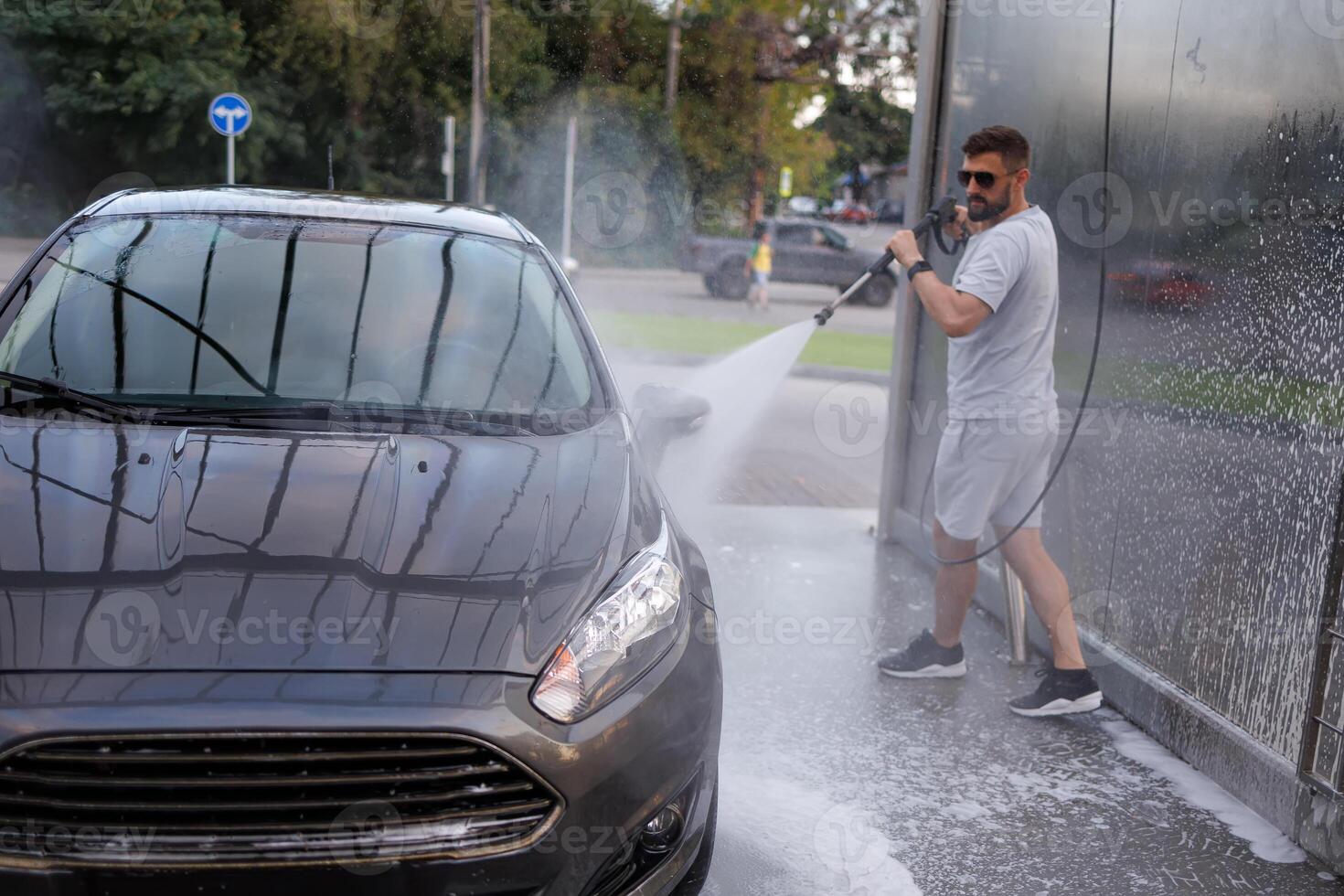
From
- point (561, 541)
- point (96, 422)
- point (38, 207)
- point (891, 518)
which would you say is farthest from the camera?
point (38, 207)

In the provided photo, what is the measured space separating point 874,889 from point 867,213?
3355 centimetres

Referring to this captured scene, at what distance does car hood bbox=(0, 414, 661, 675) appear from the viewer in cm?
220

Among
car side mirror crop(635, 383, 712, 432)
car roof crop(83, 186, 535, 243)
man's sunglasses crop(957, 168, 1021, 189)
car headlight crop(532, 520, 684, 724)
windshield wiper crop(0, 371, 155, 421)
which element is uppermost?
man's sunglasses crop(957, 168, 1021, 189)

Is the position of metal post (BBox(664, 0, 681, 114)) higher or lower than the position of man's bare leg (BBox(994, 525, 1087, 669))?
higher

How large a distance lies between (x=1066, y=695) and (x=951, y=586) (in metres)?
0.54

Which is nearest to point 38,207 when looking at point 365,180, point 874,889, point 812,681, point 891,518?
point 365,180

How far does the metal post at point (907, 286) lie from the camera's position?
6.34 metres

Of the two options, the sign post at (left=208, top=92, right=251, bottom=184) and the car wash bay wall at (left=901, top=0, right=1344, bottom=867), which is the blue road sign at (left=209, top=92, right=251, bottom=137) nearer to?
the sign post at (left=208, top=92, right=251, bottom=184)

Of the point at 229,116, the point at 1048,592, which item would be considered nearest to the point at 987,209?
the point at 1048,592

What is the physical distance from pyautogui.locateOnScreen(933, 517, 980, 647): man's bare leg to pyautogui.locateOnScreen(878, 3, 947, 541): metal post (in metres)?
2.02

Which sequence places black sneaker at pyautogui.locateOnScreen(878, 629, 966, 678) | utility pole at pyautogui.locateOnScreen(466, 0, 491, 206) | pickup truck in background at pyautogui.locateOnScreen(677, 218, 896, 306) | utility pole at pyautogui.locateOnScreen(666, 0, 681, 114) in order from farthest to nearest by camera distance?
pickup truck in background at pyautogui.locateOnScreen(677, 218, 896, 306)
utility pole at pyautogui.locateOnScreen(666, 0, 681, 114)
utility pole at pyautogui.locateOnScreen(466, 0, 491, 206)
black sneaker at pyautogui.locateOnScreen(878, 629, 966, 678)

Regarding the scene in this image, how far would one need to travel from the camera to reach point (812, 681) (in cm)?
461

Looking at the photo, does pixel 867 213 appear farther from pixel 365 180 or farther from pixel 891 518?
pixel 891 518

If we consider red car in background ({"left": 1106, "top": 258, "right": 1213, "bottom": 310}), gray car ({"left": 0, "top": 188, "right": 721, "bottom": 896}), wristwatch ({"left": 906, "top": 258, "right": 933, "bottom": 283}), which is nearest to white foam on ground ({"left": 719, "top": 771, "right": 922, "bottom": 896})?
gray car ({"left": 0, "top": 188, "right": 721, "bottom": 896})
